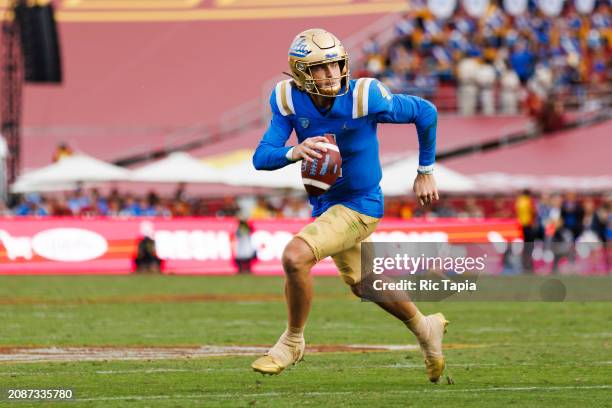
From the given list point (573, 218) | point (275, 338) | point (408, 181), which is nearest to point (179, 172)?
point (408, 181)

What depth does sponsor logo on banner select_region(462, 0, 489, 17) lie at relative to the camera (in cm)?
4038

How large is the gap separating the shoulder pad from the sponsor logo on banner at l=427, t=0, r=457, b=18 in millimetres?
31434

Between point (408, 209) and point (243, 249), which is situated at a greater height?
point (243, 249)

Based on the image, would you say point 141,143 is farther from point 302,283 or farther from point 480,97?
point 302,283

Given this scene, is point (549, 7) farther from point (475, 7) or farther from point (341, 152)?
point (341, 152)

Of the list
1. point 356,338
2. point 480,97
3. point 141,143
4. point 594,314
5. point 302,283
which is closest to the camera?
point 302,283

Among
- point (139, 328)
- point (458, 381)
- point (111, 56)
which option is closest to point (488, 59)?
point (111, 56)

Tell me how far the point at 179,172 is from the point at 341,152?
77.7 ft

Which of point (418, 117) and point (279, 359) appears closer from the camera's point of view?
point (279, 359)

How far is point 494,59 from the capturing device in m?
38.2

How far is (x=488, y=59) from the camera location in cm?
3825

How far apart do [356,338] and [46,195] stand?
→ 25.3 metres

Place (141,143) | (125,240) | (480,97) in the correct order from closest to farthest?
(125,240) → (480,97) → (141,143)

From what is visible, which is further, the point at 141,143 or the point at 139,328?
the point at 141,143
